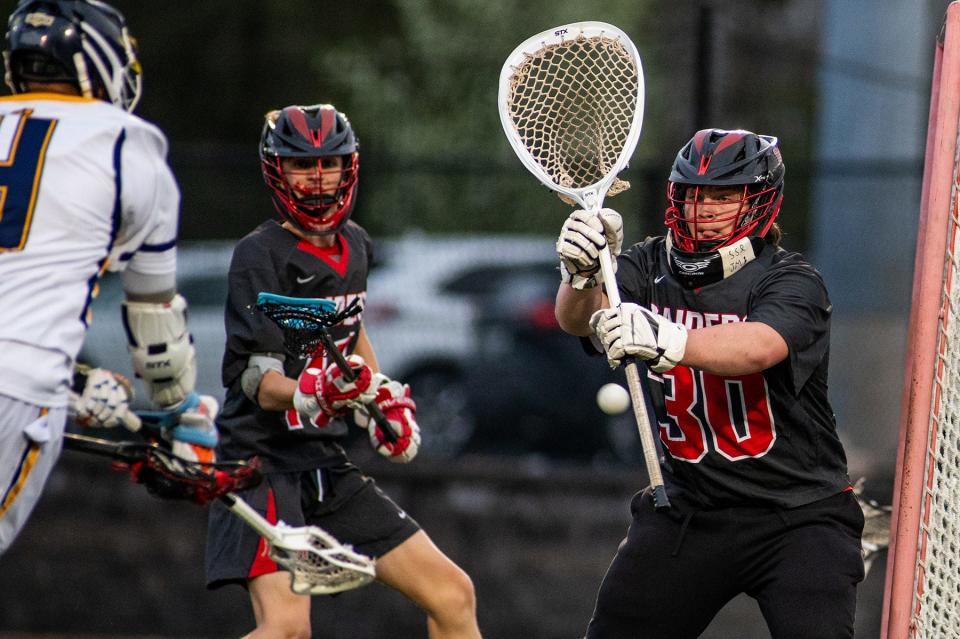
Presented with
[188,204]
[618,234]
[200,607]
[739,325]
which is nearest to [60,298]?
[618,234]

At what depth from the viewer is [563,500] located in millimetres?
9273

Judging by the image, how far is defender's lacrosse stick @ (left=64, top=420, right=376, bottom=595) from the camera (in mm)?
4812

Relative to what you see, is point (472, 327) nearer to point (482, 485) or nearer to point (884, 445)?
point (482, 485)

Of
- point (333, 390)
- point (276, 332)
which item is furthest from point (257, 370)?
point (333, 390)

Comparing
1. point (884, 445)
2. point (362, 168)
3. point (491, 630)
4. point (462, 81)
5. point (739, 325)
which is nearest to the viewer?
point (739, 325)

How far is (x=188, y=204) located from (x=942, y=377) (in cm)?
667

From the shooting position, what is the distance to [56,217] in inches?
171

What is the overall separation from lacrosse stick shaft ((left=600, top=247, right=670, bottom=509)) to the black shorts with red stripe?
3.99 ft

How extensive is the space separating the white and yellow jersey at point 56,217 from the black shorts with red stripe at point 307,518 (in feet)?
3.36

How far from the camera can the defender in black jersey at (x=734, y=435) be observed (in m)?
4.41

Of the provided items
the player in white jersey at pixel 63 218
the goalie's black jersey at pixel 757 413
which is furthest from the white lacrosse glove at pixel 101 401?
the goalie's black jersey at pixel 757 413

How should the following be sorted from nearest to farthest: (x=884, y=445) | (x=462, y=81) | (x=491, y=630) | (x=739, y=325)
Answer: (x=739, y=325), (x=491, y=630), (x=884, y=445), (x=462, y=81)

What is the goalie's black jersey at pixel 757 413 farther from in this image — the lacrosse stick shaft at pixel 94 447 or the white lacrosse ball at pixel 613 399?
the lacrosse stick shaft at pixel 94 447

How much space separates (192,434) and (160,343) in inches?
21.2
